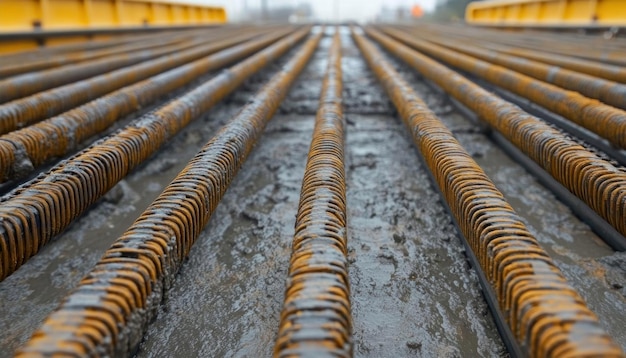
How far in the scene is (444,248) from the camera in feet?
5.95

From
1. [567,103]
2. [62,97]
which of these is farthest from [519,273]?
[62,97]

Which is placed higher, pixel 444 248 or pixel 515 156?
pixel 515 156

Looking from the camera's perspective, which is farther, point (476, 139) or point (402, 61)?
point (402, 61)

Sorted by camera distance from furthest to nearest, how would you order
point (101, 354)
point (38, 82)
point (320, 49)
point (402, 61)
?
1. point (320, 49)
2. point (402, 61)
3. point (38, 82)
4. point (101, 354)

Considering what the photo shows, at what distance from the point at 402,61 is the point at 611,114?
3.56 metres

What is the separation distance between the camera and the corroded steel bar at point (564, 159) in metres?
1.62

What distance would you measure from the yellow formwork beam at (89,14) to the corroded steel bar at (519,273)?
7.40 meters

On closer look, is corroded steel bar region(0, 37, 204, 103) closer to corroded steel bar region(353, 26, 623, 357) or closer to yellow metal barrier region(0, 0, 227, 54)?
corroded steel bar region(353, 26, 623, 357)

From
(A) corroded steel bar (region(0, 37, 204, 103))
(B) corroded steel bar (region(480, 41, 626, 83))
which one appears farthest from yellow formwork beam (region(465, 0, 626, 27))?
(A) corroded steel bar (region(0, 37, 204, 103))

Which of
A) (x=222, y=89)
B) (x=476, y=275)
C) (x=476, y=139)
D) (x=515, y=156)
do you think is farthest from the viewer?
(x=222, y=89)

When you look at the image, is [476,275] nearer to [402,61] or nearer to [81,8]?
[402,61]

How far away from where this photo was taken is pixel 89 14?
26.6 ft

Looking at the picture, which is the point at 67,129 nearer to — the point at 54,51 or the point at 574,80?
the point at 574,80

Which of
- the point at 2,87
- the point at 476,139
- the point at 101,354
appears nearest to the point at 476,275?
the point at 101,354
